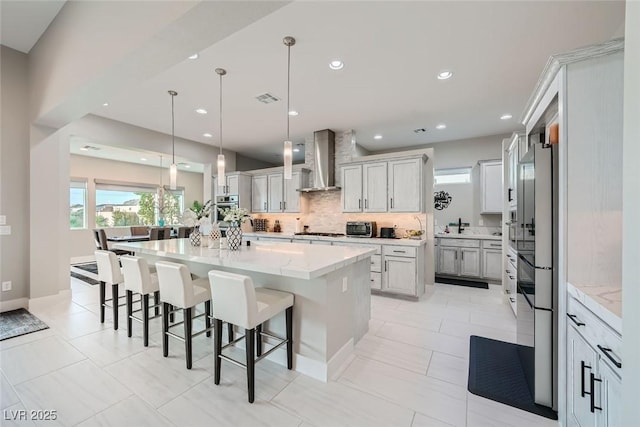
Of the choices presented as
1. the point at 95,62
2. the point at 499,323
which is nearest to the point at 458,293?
the point at 499,323

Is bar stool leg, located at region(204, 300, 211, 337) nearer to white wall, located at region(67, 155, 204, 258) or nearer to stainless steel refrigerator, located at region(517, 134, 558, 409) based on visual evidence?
stainless steel refrigerator, located at region(517, 134, 558, 409)

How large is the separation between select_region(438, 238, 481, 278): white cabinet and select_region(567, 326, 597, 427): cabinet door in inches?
153

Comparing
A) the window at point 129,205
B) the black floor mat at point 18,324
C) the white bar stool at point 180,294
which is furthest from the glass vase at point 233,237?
the window at point 129,205

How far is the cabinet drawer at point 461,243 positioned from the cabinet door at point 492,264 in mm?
187

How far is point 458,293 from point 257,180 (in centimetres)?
489

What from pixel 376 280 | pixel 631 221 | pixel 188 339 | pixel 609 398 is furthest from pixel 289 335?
pixel 376 280

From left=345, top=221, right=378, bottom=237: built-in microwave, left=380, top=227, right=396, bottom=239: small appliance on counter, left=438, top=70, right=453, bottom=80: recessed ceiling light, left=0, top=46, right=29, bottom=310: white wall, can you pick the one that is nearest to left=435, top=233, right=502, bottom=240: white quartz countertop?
left=380, top=227, right=396, bottom=239: small appliance on counter

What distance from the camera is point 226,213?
9.55 ft

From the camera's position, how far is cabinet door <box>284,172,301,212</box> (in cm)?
588

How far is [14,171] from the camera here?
11.6 ft

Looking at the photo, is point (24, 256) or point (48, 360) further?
point (24, 256)

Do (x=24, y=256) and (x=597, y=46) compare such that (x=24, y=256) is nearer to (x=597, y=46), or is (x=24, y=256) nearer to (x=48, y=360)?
(x=48, y=360)

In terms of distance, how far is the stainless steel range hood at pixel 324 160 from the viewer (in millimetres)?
5344

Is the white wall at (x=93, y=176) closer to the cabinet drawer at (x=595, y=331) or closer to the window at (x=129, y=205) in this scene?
the window at (x=129, y=205)
